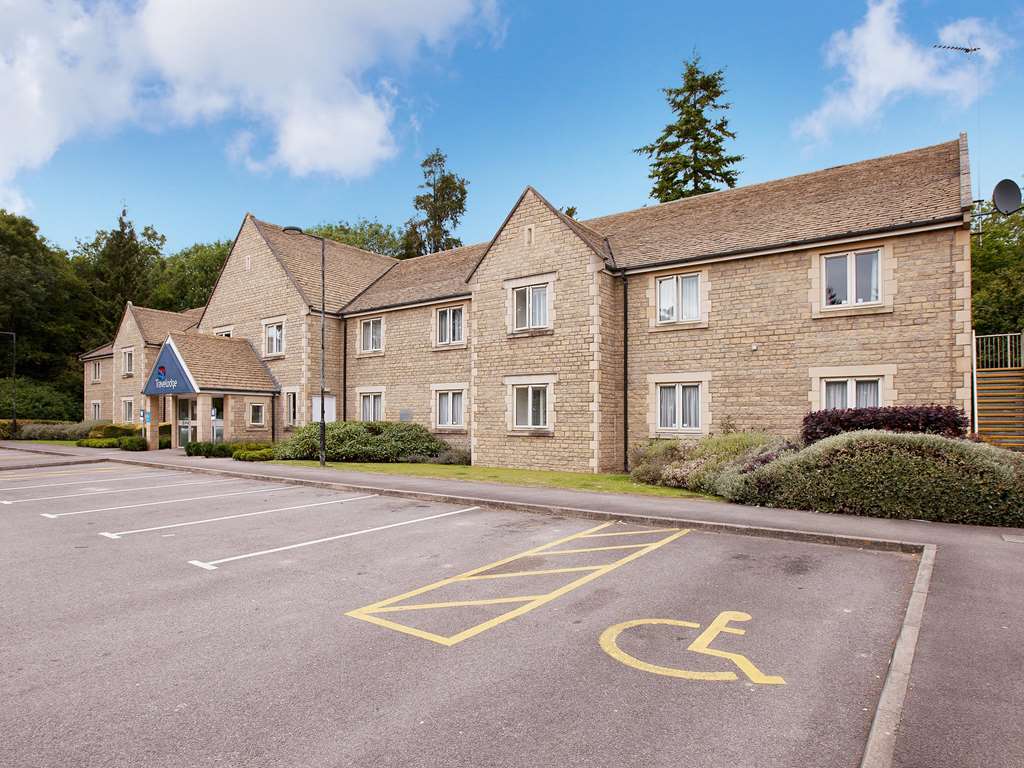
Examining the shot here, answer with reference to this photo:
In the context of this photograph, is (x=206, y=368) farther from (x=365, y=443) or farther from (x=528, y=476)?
(x=528, y=476)

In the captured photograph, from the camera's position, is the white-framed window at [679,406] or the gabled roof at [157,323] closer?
the white-framed window at [679,406]

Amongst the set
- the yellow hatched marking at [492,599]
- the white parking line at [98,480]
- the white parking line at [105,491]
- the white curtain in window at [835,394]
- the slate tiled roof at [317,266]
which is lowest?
the white parking line at [98,480]

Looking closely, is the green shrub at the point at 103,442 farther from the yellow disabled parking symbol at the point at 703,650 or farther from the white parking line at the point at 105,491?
the yellow disabled parking symbol at the point at 703,650

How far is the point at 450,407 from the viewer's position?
83.3 feet

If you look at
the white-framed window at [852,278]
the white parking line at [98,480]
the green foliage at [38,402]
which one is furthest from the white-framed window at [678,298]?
the green foliage at [38,402]

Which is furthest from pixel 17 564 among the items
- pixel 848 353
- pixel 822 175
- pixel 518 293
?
pixel 822 175

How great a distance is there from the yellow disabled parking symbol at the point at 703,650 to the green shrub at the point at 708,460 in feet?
28.2

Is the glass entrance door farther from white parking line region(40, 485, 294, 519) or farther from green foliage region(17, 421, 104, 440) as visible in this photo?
white parking line region(40, 485, 294, 519)

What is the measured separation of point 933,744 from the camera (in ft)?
12.4

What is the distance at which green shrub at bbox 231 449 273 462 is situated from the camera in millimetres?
24031

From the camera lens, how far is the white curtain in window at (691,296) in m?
19.4

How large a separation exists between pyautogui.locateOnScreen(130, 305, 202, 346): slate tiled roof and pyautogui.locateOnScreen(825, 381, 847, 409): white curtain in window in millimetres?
35095

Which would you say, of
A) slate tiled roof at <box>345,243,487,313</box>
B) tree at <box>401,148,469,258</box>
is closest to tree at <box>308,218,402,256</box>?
tree at <box>401,148,469,258</box>

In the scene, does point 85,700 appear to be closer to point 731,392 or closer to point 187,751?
point 187,751
